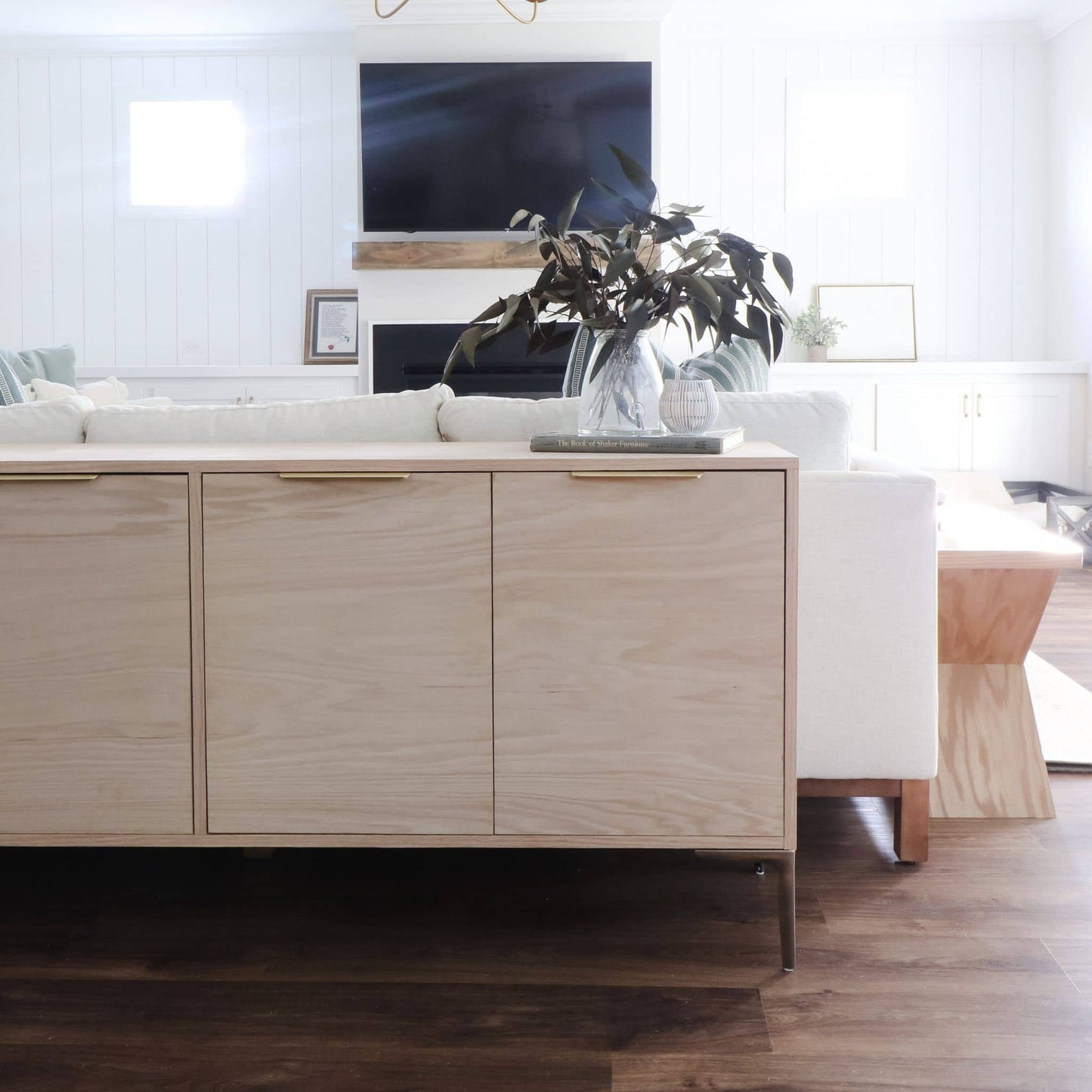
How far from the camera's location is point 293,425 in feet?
6.53

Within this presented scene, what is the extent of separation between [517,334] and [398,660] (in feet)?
13.9

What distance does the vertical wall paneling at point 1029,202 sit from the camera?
6.09 metres

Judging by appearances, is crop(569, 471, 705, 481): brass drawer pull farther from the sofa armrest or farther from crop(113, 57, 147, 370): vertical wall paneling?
crop(113, 57, 147, 370): vertical wall paneling

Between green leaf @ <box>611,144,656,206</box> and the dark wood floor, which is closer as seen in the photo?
the dark wood floor

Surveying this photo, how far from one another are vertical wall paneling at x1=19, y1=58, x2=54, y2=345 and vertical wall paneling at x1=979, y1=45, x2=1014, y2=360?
16.8ft

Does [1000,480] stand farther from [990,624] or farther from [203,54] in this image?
[203,54]

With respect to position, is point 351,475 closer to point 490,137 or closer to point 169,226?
point 490,137

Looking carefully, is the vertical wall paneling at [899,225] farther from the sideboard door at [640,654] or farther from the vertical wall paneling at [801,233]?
the sideboard door at [640,654]

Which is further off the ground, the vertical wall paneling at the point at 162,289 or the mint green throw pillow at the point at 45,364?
the vertical wall paneling at the point at 162,289

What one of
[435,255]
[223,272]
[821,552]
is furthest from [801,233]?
[821,552]

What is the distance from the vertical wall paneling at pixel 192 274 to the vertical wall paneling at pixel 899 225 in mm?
3708

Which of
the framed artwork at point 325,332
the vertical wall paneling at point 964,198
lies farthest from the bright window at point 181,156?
the vertical wall paneling at point 964,198

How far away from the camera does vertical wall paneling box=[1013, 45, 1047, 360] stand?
6.09 m

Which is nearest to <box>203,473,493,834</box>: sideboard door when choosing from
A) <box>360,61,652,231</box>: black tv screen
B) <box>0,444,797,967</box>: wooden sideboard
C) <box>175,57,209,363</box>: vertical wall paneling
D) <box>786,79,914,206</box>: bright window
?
<box>0,444,797,967</box>: wooden sideboard
